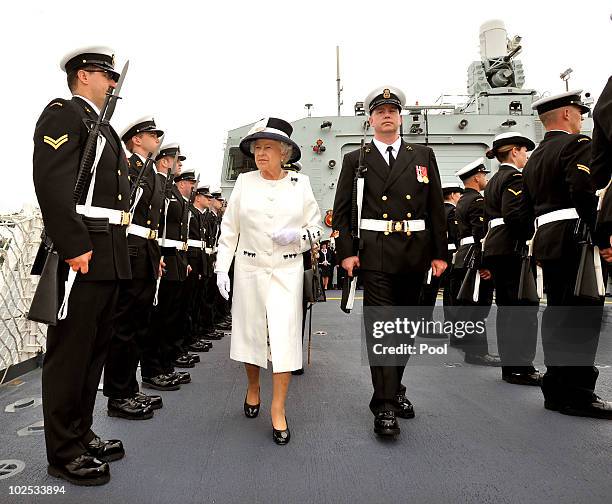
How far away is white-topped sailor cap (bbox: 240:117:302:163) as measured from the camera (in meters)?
2.46

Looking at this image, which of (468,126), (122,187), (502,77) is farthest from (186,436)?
(502,77)

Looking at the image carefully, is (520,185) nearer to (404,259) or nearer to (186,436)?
(404,259)

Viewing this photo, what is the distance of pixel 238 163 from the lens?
10883mm

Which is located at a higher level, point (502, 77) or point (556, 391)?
point (502, 77)

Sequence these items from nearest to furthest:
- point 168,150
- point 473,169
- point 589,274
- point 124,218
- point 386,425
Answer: point 124,218
point 386,425
point 589,274
point 168,150
point 473,169

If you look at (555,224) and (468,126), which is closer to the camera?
(555,224)

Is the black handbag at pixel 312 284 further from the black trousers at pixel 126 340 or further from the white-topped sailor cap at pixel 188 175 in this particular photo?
the white-topped sailor cap at pixel 188 175

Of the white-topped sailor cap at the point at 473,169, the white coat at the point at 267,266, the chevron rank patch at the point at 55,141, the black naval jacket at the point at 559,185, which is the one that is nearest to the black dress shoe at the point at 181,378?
the white coat at the point at 267,266

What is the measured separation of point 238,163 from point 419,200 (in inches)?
342

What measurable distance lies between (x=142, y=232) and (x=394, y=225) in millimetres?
1528

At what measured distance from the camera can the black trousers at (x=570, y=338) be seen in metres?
2.64

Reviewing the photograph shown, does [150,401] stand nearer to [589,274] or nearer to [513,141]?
[589,274]

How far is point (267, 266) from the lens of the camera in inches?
99.3

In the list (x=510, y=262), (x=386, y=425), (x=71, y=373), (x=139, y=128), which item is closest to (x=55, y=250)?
(x=71, y=373)
